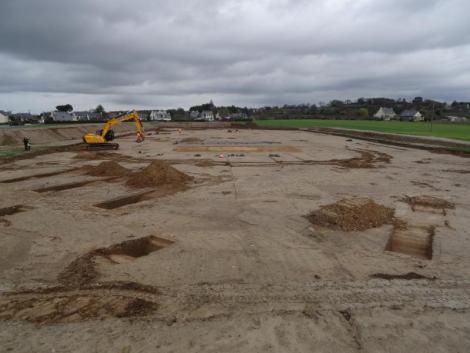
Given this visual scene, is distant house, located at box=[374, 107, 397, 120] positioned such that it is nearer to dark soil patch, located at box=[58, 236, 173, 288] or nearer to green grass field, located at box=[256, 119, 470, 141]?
green grass field, located at box=[256, 119, 470, 141]

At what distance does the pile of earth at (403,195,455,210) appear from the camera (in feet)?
38.0

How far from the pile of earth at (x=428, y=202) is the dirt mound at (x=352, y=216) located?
1.68 meters

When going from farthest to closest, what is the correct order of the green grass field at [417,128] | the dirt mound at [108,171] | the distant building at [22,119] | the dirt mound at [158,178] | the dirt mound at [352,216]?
the distant building at [22,119]
the green grass field at [417,128]
the dirt mound at [108,171]
the dirt mound at [158,178]
the dirt mound at [352,216]

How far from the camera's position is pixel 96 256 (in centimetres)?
715

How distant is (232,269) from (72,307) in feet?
9.02

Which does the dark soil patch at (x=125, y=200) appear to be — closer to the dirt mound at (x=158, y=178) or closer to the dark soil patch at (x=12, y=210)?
the dirt mound at (x=158, y=178)

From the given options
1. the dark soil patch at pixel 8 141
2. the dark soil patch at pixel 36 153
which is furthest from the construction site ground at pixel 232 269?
the dark soil patch at pixel 8 141

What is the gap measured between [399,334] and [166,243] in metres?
5.04

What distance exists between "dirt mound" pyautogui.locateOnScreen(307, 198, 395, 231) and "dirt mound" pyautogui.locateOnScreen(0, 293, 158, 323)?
560 centimetres

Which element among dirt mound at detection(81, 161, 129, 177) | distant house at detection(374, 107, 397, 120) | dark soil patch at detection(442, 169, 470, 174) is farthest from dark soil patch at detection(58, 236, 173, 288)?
distant house at detection(374, 107, 397, 120)

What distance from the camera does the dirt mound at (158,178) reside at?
560 inches

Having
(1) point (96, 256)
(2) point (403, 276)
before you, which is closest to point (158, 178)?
(1) point (96, 256)

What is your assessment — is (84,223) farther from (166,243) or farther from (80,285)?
(80,285)

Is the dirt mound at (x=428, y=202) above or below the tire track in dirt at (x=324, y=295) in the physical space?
below
